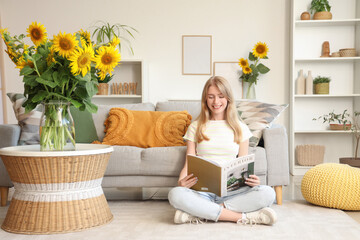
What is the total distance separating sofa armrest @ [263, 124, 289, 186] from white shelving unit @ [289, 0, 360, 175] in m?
1.87

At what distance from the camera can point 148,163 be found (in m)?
2.64

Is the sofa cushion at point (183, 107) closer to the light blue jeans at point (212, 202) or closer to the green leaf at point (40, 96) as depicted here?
the light blue jeans at point (212, 202)

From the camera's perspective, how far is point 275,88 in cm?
466

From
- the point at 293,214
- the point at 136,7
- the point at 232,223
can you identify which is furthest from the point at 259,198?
the point at 136,7

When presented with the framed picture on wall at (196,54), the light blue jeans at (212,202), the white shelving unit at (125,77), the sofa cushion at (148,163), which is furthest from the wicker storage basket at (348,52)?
the light blue jeans at (212,202)

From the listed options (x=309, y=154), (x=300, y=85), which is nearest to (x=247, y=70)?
(x=300, y=85)

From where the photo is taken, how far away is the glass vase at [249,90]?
457 cm

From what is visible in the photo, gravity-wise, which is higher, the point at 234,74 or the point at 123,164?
the point at 234,74

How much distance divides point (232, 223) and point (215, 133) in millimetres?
525

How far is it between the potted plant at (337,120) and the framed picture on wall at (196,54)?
142 centimetres

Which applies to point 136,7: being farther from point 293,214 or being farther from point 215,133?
point 293,214

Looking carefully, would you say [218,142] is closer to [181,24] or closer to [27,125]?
[27,125]

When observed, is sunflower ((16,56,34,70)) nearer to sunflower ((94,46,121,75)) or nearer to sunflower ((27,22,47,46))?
sunflower ((27,22,47,46))

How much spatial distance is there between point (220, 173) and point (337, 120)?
3018 millimetres
